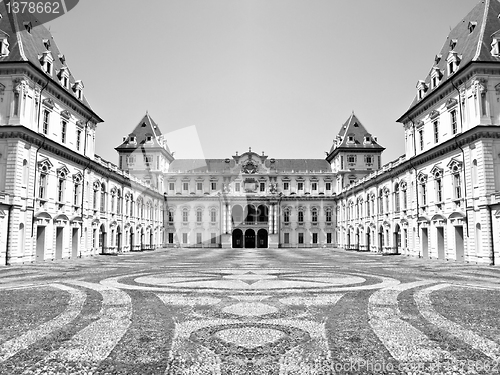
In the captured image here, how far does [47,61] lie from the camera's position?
34.8 m

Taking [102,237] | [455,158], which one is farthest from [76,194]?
[455,158]

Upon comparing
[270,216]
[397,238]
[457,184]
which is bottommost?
[397,238]

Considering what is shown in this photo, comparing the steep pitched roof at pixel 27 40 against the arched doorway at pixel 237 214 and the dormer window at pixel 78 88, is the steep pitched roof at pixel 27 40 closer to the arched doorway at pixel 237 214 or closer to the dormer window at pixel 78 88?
the dormer window at pixel 78 88

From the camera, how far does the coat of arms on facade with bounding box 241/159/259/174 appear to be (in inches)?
3250

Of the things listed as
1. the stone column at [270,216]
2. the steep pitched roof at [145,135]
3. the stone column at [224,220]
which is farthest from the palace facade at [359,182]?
the stone column at [270,216]

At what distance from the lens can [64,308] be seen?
11586mm

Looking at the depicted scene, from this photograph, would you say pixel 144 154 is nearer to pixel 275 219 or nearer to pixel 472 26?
pixel 275 219

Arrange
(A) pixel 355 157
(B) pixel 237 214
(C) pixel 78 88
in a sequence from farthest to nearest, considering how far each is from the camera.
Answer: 1. (B) pixel 237 214
2. (A) pixel 355 157
3. (C) pixel 78 88

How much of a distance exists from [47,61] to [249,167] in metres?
51.6

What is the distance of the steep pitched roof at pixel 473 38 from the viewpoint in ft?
106

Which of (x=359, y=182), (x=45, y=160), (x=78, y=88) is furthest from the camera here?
(x=359, y=182)

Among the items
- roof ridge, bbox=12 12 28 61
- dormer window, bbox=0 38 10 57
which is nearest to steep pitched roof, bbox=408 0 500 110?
roof ridge, bbox=12 12 28 61

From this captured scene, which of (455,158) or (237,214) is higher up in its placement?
(455,158)

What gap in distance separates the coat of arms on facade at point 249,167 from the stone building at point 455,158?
36.8 metres
